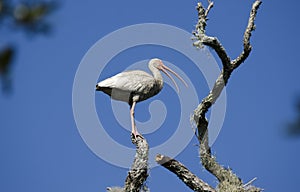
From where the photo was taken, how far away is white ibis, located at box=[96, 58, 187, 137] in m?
5.96

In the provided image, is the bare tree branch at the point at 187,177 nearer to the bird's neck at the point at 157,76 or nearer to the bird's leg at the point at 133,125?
the bird's leg at the point at 133,125

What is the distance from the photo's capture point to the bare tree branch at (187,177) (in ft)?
18.1

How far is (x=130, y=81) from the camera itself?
605cm

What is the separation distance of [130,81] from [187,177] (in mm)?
1378

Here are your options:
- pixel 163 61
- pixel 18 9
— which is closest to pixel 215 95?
pixel 163 61

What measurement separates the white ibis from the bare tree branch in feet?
1.86

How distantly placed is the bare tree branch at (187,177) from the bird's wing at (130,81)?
1.09 meters

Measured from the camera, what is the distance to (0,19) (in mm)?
766

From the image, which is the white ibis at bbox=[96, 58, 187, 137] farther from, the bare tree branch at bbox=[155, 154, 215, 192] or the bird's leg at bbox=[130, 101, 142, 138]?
the bare tree branch at bbox=[155, 154, 215, 192]

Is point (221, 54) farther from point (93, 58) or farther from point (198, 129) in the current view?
point (93, 58)

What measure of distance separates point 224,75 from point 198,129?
77 cm

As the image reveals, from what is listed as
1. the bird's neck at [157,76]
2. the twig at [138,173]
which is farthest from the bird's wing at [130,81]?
the twig at [138,173]

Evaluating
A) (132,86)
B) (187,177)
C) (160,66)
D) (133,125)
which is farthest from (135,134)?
(160,66)

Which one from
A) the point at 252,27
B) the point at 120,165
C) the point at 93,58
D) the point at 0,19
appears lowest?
the point at 0,19
